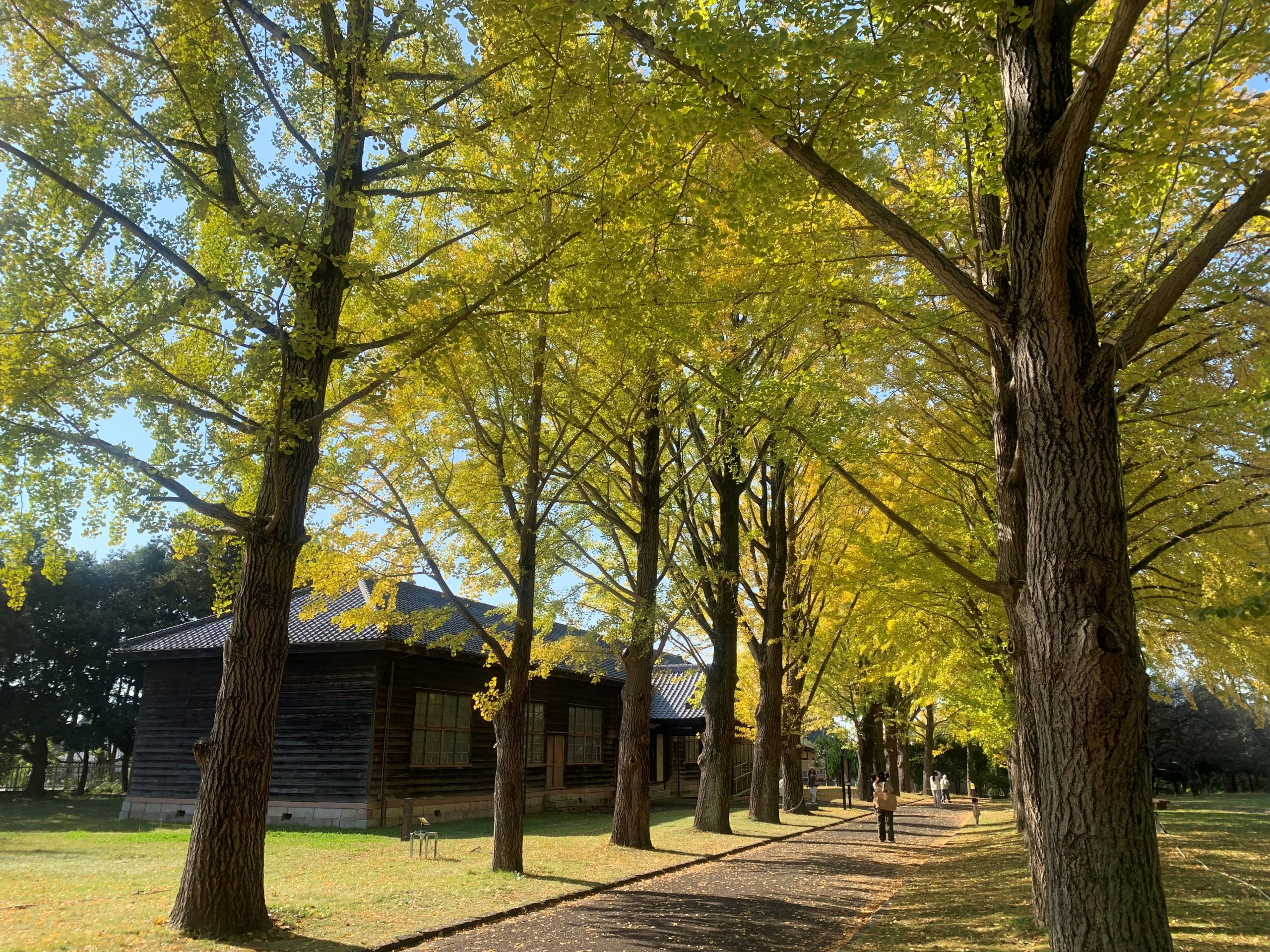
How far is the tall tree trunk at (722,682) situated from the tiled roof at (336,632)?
249cm

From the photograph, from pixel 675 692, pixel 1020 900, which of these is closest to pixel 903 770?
pixel 675 692

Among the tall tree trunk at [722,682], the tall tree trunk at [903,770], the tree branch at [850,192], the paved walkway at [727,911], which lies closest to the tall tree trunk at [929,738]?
the tall tree trunk at [903,770]

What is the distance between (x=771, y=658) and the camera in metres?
20.6

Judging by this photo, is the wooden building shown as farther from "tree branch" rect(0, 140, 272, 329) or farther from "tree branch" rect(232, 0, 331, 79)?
"tree branch" rect(232, 0, 331, 79)

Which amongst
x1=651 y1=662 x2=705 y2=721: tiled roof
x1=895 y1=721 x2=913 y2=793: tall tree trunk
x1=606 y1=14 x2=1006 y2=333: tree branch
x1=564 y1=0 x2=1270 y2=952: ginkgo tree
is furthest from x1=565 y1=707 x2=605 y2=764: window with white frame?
x1=606 y1=14 x2=1006 y2=333: tree branch

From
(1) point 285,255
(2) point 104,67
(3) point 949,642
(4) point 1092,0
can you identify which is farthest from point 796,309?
(3) point 949,642

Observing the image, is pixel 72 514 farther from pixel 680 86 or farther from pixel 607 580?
pixel 607 580

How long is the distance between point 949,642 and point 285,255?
52.3 feet

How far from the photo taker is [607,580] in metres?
15.6

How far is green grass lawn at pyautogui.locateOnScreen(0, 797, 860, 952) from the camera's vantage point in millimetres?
7531

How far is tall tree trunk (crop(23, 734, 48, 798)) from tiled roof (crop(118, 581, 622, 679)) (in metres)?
12.2

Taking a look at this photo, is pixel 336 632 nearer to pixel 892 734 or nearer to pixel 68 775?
pixel 68 775

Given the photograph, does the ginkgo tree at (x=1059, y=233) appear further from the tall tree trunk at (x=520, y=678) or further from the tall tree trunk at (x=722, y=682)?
the tall tree trunk at (x=722, y=682)

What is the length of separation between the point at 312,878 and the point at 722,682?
9459 millimetres
